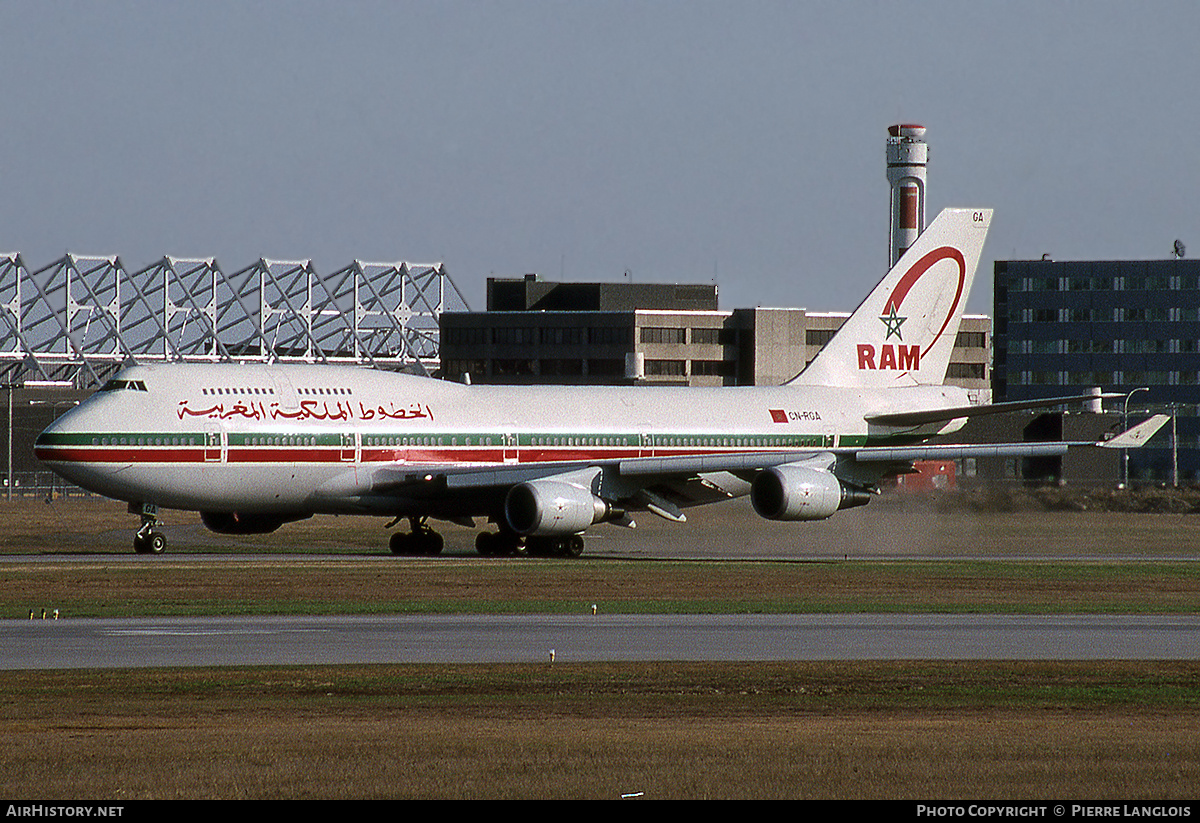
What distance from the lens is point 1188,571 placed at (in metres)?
45.7

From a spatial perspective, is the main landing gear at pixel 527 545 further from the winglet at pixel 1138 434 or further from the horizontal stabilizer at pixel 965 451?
the winglet at pixel 1138 434

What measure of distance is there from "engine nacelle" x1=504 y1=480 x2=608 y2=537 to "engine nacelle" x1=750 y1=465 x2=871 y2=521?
194 inches

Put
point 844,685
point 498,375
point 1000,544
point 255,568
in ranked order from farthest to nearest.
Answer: point 498,375 < point 1000,544 < point 255,568 < point 844,685

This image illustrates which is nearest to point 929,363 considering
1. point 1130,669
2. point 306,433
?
point 306,433

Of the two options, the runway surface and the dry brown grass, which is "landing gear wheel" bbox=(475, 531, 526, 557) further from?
the dry brown grass

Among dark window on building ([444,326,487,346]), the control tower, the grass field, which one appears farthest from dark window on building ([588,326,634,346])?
the grass field

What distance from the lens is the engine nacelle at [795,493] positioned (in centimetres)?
5012

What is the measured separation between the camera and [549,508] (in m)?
Answer: 49.0

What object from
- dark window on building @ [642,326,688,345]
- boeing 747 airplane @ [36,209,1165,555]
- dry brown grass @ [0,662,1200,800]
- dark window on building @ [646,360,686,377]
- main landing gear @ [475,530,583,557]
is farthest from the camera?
dark window on building @ [642,326,688,345]

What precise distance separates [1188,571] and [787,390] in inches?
664

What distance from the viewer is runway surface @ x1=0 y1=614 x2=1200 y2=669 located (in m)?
25.9

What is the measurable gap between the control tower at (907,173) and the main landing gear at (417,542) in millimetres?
115963

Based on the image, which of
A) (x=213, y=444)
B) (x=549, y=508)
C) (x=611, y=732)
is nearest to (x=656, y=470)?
(x=549, y=508)

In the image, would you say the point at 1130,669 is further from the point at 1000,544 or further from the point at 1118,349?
the point at 1118,349
